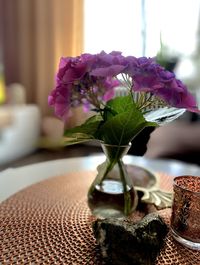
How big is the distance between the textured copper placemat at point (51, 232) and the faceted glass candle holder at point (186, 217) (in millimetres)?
17

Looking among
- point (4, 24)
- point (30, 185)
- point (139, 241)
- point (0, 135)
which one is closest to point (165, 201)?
point (139, 241)

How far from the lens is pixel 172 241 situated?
1.87ft

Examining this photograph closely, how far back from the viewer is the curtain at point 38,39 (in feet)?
9.12

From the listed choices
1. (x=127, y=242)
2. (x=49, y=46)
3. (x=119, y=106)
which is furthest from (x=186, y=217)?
(x=49, y=46)

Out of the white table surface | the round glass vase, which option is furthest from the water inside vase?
the white table surface

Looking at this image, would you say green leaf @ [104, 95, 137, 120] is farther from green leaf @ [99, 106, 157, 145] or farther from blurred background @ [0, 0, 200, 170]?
blurred background @ [0, 0, 200, 170]

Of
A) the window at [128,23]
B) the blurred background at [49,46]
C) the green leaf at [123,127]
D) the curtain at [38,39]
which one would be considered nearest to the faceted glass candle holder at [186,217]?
the green leaf at [123,127]

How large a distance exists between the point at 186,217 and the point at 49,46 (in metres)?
2.62

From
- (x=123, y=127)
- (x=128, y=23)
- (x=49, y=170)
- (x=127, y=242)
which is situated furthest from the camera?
(x=128, y=23)

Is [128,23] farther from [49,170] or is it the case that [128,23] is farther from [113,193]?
[113,193]

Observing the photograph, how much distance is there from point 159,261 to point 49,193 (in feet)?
1.25

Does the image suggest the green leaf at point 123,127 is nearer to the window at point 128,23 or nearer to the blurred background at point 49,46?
the blurred background at point 49,46

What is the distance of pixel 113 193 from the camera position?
2.15ft

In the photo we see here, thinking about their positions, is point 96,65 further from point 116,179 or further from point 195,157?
point 195,157
